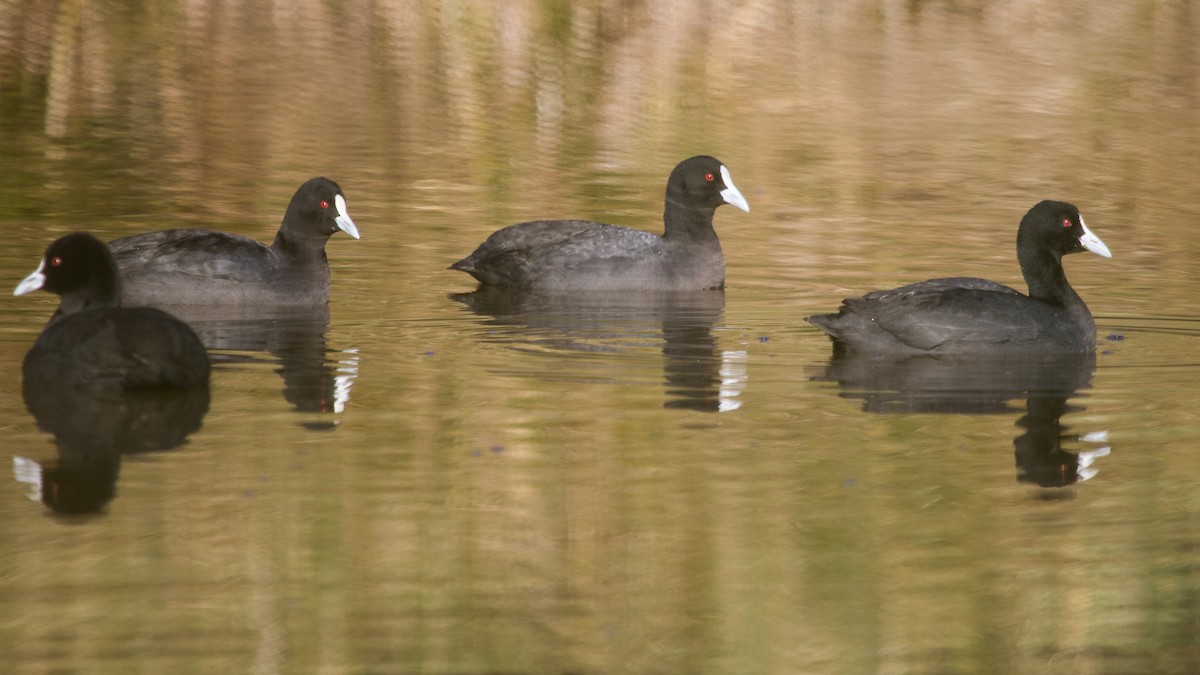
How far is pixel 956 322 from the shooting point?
12.0m

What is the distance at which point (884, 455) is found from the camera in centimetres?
947

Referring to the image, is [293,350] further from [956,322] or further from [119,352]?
[956,322]

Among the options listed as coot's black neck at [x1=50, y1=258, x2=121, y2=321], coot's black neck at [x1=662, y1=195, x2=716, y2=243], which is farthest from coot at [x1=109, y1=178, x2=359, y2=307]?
coot's black neck at [x1=662, y1=195, x2=716, y2=243]

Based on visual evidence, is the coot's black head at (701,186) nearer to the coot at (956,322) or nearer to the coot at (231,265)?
the coot at (231,265)

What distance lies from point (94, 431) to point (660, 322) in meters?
5.29

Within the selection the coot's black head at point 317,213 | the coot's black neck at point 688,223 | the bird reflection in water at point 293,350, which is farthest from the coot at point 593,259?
the bird reflection in water at point 293,350

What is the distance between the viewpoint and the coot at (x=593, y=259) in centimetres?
1551

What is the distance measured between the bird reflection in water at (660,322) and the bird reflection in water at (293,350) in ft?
4.16

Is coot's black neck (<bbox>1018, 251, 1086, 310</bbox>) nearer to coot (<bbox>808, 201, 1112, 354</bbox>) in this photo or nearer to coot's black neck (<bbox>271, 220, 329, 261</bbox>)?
coot (<bbox>808, 201, 1112, 354</bbox>)

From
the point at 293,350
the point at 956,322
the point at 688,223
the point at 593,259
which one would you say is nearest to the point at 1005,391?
the point at 956,322

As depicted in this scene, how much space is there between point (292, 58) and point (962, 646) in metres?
27.6

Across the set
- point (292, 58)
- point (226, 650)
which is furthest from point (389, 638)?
point (292, 58)

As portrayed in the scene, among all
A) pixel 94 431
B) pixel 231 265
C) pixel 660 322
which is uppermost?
pixel 231 265

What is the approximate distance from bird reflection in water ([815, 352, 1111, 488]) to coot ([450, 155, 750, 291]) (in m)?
3.54
